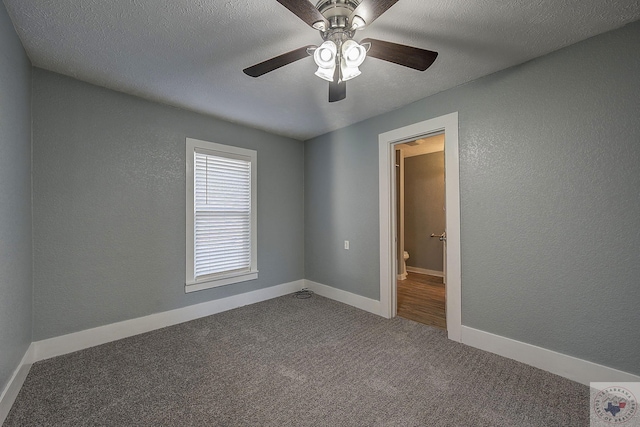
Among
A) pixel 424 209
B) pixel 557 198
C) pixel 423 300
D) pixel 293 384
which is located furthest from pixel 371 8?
pixel 424 209

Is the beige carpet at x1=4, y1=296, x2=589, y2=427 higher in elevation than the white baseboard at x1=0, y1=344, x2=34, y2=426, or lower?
lower

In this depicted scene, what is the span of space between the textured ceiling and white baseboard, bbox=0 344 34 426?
227cm

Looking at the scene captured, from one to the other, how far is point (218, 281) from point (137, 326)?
89cm

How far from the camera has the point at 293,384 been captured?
1902 mm

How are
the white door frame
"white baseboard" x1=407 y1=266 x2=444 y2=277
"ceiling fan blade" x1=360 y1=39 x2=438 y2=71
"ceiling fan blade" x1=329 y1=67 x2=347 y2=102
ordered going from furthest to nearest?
"white baseboard" x1=407 y1=266 x2=444 y2=277 < the white door frame < "ceiling fan blade" x1=329 y1=67 x2=347 y2=102 < "ceiling fan blade" x1=360 y1=39 x2=438 y2=71

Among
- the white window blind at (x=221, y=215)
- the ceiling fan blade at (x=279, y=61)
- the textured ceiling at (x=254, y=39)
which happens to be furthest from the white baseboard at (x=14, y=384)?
the ceiling fan blade at (x=279, y=61)

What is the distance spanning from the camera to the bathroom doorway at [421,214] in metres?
4.88

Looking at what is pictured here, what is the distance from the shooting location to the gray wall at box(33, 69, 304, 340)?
2262 millimetres

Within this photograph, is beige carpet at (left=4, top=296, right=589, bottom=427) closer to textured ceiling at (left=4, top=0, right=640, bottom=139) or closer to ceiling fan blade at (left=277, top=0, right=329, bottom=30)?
ceiling fan blade at (left=277, top=0, right=329, bottom=30)

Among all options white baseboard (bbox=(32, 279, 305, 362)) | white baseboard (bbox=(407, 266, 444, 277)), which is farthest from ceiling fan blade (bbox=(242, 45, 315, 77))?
white baseboard (bbox=(407, 266, 444, 277))

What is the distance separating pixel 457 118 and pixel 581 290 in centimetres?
168

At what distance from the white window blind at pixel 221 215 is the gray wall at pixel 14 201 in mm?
1351

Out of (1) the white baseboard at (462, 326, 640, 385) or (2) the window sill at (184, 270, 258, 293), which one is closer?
(1) the white baseboard at (462, 326, 640, 385)

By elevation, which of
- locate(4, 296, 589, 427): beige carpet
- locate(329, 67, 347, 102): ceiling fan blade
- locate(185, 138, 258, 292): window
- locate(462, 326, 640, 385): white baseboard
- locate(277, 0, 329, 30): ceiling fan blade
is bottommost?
locate(4, 296, 589, 427): beige carpet
